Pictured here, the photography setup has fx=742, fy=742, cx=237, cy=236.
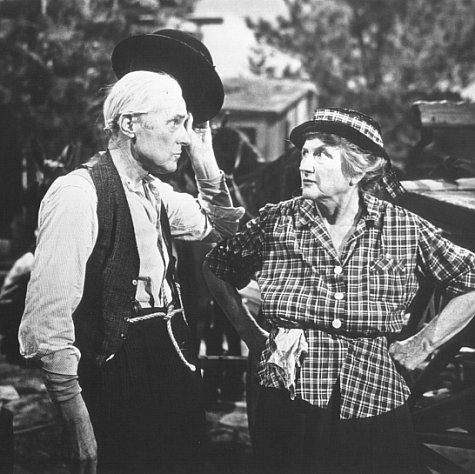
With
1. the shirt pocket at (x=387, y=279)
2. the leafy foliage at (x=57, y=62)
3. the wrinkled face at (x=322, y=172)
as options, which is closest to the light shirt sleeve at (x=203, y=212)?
the wrinkled face at (x=322, y=172)

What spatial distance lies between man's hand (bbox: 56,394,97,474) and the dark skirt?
14 centimetres

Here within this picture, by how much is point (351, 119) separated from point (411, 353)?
2.97ft

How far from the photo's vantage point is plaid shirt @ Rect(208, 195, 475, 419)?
266cm

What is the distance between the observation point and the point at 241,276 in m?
3.01

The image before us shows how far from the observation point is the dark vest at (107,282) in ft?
8.25

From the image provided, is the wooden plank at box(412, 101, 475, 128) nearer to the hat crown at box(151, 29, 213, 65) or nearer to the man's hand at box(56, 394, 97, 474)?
the hat crown at box(151, 29, 213, 65)

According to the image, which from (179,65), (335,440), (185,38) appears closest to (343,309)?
(335,440)

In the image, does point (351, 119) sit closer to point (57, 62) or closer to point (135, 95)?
point (135, 95)

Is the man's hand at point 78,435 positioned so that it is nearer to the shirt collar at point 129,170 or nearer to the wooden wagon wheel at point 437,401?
the shirt collar at point 129,170

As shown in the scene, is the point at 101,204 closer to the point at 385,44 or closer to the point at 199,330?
the point at 199,330

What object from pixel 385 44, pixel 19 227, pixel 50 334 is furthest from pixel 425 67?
pixel 50 334

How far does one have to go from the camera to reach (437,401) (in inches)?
150

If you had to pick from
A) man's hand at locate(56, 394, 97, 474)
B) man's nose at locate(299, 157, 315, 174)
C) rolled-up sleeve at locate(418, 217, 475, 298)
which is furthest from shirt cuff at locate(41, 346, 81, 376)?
rolled-up sleeve at locate(418, 217, 475, 298)

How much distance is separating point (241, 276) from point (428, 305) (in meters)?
1.25
